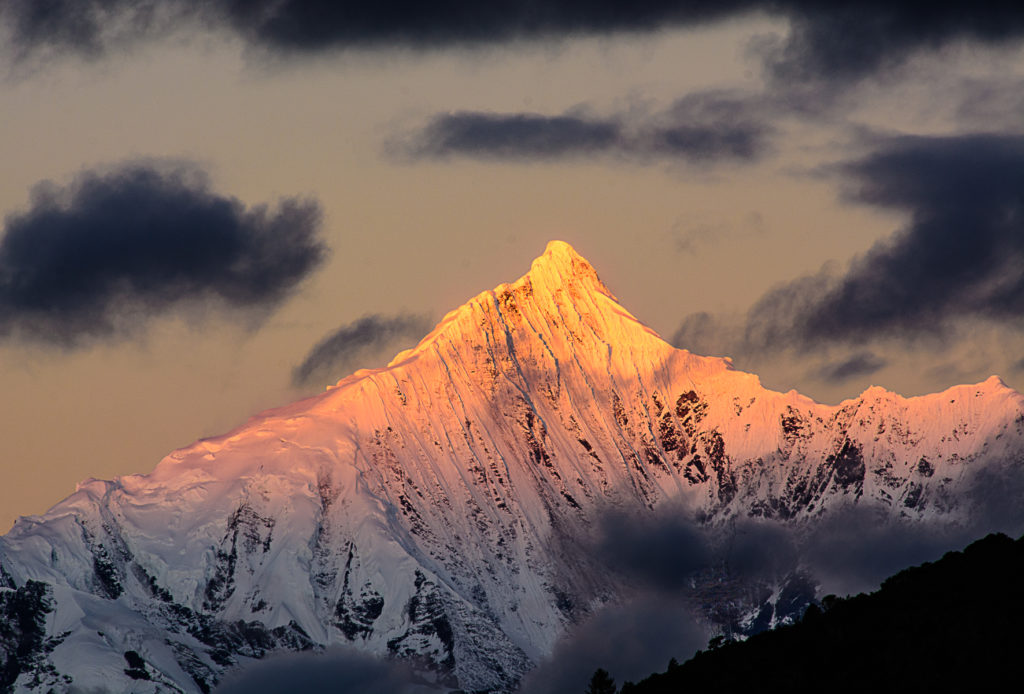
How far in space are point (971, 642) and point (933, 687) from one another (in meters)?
7.58

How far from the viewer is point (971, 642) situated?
656 ft

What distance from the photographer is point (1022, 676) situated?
616ft

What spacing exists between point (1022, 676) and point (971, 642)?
12186mm

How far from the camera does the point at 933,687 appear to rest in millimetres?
194375

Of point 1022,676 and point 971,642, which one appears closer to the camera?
point 1022,676

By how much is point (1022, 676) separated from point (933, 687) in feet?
29.6
